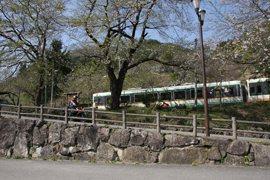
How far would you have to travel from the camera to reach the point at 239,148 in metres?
7.24

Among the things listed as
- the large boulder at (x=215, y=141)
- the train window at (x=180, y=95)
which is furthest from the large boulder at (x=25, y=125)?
the train window at (x=180, y=95)

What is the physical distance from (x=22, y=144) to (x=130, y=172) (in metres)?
7.29

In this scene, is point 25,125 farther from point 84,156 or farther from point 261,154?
point 261,154

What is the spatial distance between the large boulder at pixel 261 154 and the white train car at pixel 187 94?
1442cm

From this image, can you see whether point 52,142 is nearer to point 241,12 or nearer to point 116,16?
point 116,16

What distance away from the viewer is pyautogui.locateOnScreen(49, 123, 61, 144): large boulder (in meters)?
10.6

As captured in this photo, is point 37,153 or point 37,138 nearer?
point 37,153

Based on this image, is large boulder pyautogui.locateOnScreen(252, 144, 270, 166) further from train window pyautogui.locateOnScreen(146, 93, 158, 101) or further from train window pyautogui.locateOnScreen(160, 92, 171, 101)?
train window pyautogui.locateOnScreen(160, 92, 171, 101)

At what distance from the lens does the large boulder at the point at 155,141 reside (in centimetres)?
840

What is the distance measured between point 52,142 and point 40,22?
1006 centimetres

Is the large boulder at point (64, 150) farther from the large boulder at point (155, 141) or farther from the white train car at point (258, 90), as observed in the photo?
the white train car at point (258, 90)

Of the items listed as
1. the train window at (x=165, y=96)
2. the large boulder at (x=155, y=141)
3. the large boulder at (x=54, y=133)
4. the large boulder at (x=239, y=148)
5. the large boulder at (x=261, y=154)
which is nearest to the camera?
the large boulder at (x=261, y=154)

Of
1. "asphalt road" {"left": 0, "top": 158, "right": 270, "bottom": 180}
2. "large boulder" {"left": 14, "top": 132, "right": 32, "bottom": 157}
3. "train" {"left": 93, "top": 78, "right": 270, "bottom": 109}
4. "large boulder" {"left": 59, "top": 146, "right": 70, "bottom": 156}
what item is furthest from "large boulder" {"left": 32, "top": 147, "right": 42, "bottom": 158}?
"train" {"left": 93, "top": 78, "right": 270, "bottom": 109}

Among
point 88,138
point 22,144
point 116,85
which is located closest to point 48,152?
point 22,144
